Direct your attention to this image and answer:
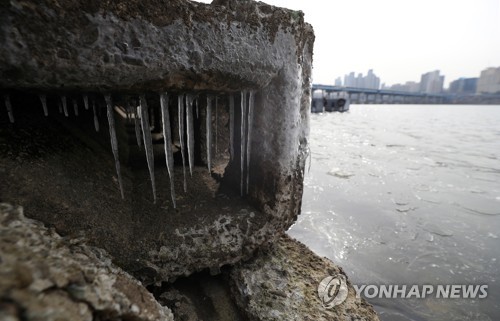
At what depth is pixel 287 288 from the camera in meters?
1.75

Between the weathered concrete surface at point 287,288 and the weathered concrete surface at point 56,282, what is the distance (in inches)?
22.6

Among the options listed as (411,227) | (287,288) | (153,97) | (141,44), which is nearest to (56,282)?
(141,44)

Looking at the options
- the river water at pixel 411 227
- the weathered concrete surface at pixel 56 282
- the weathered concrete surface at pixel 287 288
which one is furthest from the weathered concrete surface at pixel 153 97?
the river water at pixel 411 227

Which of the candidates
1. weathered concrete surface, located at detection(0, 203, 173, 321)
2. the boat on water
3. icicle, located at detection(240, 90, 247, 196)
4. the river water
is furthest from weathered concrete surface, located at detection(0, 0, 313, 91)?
the boat on water

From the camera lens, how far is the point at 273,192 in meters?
2.01

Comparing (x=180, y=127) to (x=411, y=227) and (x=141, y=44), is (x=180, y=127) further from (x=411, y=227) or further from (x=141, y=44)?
(x=411, y=227)

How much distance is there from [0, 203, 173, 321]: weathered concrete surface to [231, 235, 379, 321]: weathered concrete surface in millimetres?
573

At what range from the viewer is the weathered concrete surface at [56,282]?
777 mm

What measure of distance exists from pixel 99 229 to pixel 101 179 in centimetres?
44

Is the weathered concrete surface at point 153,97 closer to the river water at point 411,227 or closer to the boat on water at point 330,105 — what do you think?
the river water at point 411,227

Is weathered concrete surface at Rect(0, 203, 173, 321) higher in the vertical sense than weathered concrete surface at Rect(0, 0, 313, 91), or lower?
lower

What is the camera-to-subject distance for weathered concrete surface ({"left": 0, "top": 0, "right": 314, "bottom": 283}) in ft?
3.93

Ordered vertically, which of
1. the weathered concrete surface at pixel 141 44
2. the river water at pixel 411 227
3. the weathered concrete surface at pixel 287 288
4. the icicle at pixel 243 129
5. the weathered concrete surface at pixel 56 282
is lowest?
the river water at pixel 411 227

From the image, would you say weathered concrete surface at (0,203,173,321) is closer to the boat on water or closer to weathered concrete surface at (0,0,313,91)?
weathered concrete surface at (0,0,313,91)
